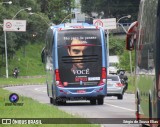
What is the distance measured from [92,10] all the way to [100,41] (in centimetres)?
9150

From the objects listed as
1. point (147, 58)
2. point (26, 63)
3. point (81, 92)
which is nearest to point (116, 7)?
point (26, 63)

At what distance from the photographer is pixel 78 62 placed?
35.4 meters

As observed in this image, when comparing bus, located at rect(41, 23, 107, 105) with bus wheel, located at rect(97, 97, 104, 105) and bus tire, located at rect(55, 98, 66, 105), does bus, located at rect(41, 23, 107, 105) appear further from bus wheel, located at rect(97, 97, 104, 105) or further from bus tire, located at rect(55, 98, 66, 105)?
bus wheel, located at rect(97, 97, 104, 105)

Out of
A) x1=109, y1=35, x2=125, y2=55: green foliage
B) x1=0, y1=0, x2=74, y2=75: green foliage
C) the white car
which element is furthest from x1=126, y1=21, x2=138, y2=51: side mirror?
x1=109, y1=35, x2=125, y2=55: green foliage

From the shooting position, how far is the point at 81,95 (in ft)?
117

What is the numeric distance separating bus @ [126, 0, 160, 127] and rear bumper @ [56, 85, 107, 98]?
1490cm

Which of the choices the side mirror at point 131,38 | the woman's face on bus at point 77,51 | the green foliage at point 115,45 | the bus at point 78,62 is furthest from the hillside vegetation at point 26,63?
the side mirror at point 131,38

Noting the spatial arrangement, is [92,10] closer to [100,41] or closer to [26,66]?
[26,66]

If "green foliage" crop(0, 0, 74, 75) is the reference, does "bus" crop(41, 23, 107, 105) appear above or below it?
below

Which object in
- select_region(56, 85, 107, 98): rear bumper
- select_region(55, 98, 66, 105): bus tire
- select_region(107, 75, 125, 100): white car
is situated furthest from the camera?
select_region(107, 75, 125, 100): white car

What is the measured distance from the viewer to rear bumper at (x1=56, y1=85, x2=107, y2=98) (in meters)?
35.4

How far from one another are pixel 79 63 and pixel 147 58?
1810 centimetres

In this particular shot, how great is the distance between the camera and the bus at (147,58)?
15.6 metres

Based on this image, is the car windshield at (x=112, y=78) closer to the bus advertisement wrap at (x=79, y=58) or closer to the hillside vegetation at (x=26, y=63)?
the bus advertisement wrap at (x=79, y=58)
